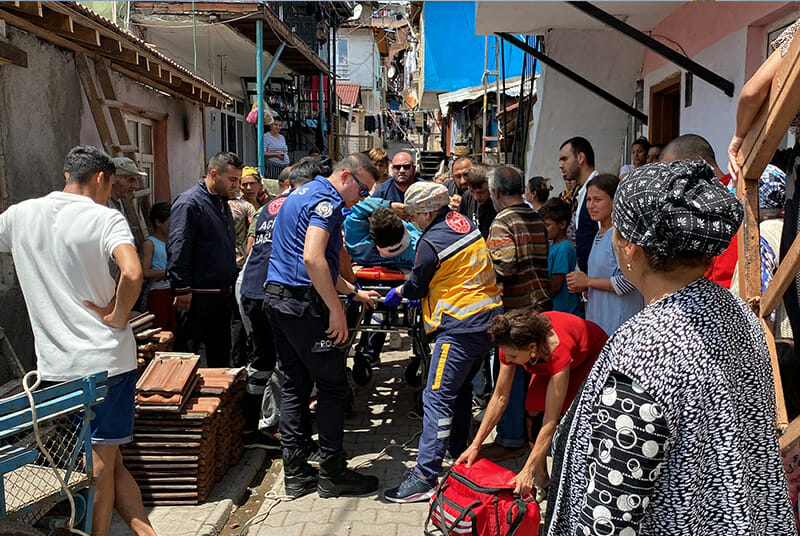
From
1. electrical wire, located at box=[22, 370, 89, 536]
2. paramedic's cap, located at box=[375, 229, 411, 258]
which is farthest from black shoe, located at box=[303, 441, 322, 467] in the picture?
electrical wire, located at box=[22, 370, 89, 536]

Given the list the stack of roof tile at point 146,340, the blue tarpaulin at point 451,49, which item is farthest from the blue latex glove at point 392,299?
the blue tarpaulin at point 451,49

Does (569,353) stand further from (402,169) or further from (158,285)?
(158,285)

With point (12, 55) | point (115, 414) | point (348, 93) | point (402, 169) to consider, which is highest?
point (348, 93)

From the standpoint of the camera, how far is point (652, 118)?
786cm

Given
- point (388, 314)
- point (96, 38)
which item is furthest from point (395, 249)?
point (96, 38)

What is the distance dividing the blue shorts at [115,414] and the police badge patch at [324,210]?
54.9 inches

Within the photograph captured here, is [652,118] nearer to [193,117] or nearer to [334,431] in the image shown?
[334,431]

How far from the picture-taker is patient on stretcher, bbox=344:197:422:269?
17.3ft

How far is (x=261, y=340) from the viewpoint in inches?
201

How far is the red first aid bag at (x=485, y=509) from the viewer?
3.27m

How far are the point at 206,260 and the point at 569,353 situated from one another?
314 cm

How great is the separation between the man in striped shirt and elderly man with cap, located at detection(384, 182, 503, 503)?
0.40 meters

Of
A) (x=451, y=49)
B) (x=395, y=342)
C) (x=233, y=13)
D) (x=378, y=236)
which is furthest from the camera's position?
(x=451, y=49)

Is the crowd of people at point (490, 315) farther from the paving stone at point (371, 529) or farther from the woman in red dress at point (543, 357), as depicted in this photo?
the paving stone at point (371, 529)
